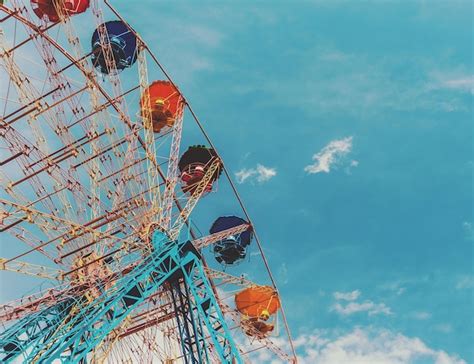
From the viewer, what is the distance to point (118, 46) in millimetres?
20703

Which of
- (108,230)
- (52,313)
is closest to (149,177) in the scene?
(108,230)

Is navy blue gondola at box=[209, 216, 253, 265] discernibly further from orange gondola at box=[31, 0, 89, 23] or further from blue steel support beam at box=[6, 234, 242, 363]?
orange gondola at box=[31, 0, 89, 23]

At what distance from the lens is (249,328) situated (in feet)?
76.6

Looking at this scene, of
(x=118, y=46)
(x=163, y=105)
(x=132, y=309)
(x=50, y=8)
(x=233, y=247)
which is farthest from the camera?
(x=233, y=247)

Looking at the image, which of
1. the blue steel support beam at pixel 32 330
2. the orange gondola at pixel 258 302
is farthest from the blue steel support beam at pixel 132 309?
the orange gondola at pixel 258 302

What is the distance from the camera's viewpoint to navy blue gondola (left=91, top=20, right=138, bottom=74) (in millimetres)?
20609

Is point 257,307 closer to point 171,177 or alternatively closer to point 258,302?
point 258,302

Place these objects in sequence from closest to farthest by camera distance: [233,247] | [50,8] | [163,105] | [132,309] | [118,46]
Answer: [132,309] → [50,8] → [118,46] → [163,105] → [233,247]

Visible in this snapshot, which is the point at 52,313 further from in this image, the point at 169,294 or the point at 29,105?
the point at 29,105

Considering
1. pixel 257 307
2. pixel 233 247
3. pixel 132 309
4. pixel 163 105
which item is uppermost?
pixel 163 105

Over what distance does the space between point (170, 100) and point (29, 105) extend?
599 centimetres

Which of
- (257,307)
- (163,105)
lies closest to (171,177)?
(163,105)

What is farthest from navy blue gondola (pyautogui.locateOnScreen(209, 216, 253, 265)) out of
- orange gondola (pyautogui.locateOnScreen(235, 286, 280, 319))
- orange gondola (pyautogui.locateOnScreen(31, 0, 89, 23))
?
orange gondola (pyautogui.locateOnScreen(31, 0, 89, 23))

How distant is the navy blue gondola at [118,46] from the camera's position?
20.6m
